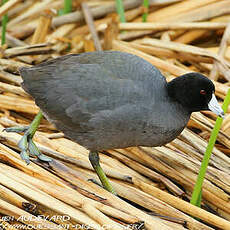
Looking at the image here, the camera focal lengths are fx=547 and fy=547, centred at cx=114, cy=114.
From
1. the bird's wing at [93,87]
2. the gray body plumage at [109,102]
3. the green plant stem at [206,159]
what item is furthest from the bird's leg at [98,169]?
the green plant stem at [206,159]

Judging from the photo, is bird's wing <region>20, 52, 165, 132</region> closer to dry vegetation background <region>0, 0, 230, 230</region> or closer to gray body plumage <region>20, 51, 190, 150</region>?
gray body plumage <region>20, 51, 190, 150</region>

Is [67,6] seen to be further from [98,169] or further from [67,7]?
[98,169]

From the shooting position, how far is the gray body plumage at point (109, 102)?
115 inches

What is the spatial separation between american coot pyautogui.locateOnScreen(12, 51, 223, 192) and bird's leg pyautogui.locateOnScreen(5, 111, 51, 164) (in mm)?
273

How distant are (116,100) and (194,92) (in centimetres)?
45

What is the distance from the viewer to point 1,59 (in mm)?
4117

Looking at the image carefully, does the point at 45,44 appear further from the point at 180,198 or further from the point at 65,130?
the point at 180,198

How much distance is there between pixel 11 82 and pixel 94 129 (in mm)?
1231

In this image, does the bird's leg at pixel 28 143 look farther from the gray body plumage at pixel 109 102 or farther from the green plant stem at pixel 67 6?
the green plant stem at pixel 67 6

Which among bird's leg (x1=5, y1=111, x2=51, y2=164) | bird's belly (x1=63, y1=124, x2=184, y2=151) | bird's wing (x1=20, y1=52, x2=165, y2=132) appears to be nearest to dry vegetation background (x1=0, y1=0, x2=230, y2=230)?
bird's leg (x1=5, y1=111, x2=51, y2=164)

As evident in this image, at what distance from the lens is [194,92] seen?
3018 mm

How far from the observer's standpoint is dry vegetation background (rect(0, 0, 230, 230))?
286 cm

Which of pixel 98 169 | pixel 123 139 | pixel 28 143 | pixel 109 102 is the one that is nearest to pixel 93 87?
pixel 109 102

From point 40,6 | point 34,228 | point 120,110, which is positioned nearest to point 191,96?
point 120,110
